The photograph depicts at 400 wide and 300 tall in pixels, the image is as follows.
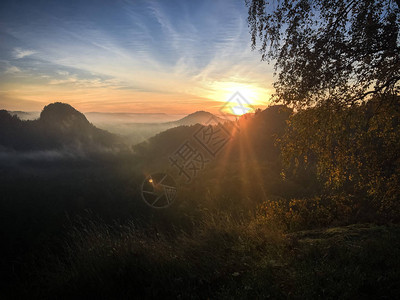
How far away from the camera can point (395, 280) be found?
3770mm

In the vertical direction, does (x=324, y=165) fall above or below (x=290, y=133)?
below

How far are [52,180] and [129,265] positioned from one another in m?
167

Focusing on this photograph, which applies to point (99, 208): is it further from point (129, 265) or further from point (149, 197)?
point (129, 265)

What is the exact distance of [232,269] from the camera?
15.2ft

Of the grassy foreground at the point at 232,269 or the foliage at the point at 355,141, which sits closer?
the grassy foreground at the point at 232,269

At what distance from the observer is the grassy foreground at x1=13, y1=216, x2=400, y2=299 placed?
3.78 m

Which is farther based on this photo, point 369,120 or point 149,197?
point 149,197

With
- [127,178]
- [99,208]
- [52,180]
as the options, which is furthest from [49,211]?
[52,180]

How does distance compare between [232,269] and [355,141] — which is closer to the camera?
[232,269]

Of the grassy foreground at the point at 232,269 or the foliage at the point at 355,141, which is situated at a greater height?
the foliage at the point at 355,141

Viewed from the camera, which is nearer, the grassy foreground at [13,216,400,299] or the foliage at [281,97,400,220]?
the grassy foreground at [13,216,400,299]

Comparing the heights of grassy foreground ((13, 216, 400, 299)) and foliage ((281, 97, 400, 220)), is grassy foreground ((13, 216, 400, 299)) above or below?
below

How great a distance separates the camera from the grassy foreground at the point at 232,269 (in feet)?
12.4

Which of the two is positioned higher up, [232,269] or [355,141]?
[355,141]
